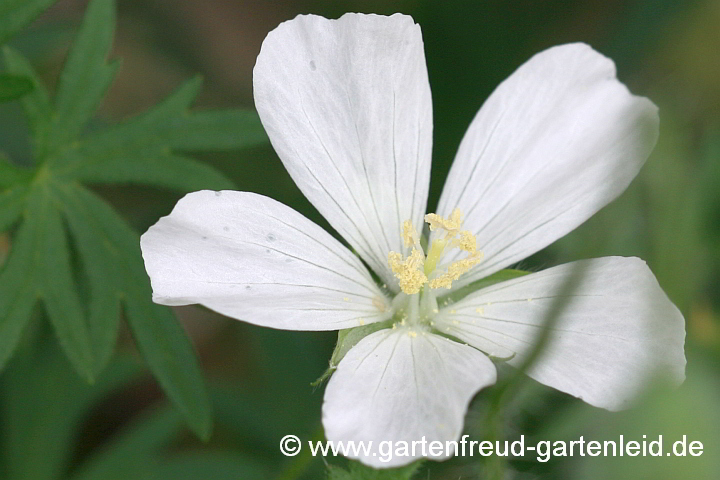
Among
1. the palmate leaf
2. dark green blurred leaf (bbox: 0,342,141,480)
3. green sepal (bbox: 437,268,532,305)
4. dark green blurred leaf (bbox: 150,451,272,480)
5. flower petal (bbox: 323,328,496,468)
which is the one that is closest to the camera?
flower petal (bbox: 323,328,496,468)

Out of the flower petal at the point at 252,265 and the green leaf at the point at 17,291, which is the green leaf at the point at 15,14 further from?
the flower petal at the point at 252,265

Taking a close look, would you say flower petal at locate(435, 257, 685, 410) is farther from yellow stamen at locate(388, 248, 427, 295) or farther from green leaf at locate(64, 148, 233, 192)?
green leaf at locate(64, 148, 233, 192)

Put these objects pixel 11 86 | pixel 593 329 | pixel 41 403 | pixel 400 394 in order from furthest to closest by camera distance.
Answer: pixel 41 403 < pixel 11 86 < pixel 593 329 < pixel 400 394

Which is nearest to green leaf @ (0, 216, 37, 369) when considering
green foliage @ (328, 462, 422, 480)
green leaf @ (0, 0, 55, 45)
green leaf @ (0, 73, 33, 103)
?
green leaf @ (0, 73, 33, 103)

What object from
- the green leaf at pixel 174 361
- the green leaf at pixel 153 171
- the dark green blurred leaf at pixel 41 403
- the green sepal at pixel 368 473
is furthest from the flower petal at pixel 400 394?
the dark green blurred leaf at pixel 41 403

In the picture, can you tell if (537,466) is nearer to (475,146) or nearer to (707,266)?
(475,146)

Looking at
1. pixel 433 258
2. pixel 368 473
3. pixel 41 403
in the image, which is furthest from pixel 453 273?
pixel 41 403

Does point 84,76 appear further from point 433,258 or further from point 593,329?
point 593,329
